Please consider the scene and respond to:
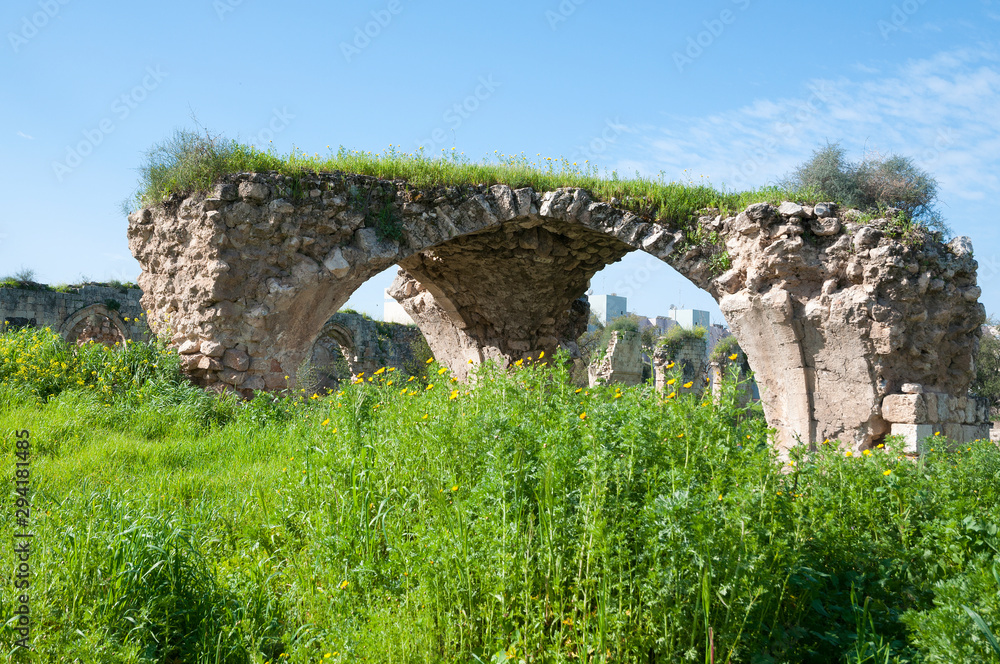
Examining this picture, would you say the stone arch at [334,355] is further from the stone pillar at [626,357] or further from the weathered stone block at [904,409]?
the weathered stone block at [904,409]

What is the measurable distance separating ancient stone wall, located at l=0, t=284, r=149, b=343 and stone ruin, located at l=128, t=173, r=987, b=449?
688 centimetres

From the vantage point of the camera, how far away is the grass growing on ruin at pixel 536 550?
2.35m

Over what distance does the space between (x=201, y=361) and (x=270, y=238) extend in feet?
5.37

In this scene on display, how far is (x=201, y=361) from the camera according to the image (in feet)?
25.9

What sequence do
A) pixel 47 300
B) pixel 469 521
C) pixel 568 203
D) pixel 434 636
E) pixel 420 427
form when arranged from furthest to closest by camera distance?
pixel 47 300
pixel 568 203
pixel 420 427
pixel 469 521
pixel 434 636

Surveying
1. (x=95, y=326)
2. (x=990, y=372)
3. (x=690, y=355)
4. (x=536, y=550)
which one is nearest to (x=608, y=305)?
(x=690, y=355)

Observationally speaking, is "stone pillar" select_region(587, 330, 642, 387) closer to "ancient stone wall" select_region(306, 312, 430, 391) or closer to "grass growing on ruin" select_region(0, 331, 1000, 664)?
"grass growing on ruin" select_region(0, 331, 1000, 664)

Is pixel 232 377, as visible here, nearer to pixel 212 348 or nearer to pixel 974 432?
pixel 212 348

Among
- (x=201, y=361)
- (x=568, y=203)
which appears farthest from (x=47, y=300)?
(x=568, y=203)

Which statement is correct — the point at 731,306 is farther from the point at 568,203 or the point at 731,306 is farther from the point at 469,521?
the point at 469,521

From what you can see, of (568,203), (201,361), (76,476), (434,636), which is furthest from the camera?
(568,203)

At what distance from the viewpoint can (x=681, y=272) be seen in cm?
879

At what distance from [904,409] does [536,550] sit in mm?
6356

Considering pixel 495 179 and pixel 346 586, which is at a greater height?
pixel 495 179
